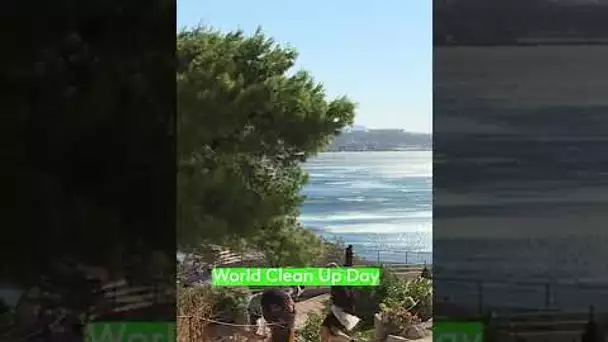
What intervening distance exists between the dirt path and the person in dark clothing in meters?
0.02

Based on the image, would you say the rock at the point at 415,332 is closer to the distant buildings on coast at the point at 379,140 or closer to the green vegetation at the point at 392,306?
the green vegetation at the point at 392,306

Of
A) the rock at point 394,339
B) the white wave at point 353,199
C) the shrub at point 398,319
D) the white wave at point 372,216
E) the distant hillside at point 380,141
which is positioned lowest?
the rock at point 394,339

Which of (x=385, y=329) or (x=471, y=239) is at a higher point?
(x=471, y=239)

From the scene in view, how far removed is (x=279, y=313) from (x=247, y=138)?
0.77 metres

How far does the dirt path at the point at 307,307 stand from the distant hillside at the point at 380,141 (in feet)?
2.12

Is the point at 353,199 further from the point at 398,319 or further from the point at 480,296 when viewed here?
the point at 480,296

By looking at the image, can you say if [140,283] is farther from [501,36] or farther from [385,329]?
[501,36]

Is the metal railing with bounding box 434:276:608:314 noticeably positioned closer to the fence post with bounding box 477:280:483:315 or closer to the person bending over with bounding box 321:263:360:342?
A: the fence post with bounding box 477:280:483:315

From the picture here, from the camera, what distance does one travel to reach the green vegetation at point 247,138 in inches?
133

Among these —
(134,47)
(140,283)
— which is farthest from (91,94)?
(140,283)

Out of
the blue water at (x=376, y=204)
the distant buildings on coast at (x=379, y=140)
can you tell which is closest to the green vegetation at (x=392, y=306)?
the blue water at (x=376, y=204)

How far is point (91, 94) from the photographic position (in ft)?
11.1

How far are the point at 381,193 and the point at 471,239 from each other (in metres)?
0.44

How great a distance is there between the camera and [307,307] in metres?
3.39
